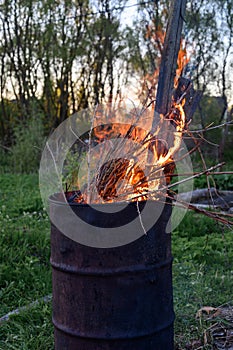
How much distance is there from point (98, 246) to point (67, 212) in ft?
0.58

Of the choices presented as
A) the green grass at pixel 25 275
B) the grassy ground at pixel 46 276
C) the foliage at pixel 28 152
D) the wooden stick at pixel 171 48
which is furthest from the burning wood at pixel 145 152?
the foliage at pixel 28 152

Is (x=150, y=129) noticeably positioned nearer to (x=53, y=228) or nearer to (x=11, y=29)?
(x=53, y=228)

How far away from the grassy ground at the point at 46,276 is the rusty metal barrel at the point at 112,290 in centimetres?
41

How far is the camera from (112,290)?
1.83 meters

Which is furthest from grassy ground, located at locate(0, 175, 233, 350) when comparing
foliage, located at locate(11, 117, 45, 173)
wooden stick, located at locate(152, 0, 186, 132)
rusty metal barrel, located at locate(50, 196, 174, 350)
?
foliage, located at locate(11, 117, 45, 173)

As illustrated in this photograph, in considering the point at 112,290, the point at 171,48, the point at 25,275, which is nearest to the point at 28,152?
the point at 25,275

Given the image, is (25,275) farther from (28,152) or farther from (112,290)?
(28,152)

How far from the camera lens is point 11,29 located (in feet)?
35.2

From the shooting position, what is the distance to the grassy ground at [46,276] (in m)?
2.60

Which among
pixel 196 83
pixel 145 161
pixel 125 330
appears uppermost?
pixel 196 83

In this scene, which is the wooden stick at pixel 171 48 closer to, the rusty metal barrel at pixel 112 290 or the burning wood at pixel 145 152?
the burning wood at pixel 145 152

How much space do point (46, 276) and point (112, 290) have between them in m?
1.78

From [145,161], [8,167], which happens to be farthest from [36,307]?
[8,167]

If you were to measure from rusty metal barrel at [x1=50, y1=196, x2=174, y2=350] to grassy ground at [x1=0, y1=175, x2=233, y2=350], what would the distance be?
41cm
